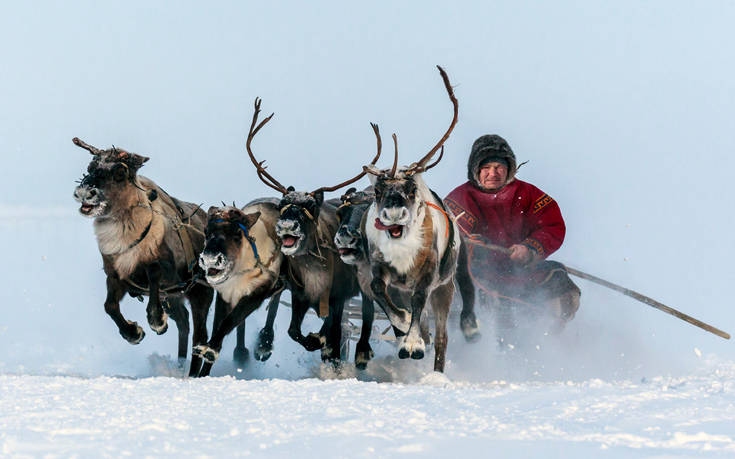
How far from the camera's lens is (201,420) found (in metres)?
5.32

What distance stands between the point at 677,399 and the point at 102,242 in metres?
4.81

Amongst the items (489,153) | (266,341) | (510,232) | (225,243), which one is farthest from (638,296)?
(225,243)

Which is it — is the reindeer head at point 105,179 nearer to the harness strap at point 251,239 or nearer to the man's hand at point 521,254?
the harness strap at point 251,239

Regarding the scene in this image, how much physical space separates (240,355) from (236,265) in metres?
2.03

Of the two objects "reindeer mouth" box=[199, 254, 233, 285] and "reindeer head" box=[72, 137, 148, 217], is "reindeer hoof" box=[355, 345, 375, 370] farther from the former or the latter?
"reindeer head" box=[72, 137, 148, 217]

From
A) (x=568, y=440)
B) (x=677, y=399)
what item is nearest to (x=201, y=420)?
(x=568, y=440)

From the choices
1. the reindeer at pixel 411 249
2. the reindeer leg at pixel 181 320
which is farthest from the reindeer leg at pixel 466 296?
the reindeer leg at pixel 181 320

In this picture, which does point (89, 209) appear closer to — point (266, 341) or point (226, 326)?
point (226, 326)

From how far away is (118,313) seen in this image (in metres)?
7.84

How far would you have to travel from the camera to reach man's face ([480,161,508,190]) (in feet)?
30.0

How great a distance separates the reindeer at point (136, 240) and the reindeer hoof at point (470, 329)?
231 centimetres

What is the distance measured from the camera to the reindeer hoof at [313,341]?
8062 mm

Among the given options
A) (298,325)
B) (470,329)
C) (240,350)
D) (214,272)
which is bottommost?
(240,350)

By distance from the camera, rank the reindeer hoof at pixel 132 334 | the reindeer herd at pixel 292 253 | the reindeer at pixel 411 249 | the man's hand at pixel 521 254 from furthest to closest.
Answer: the man's hand at pixel 521 254 < the reindeer hoof at pixel 132 334 < the reindeer herd at pixel 292 253 < the reindeer at pixel 411 249
